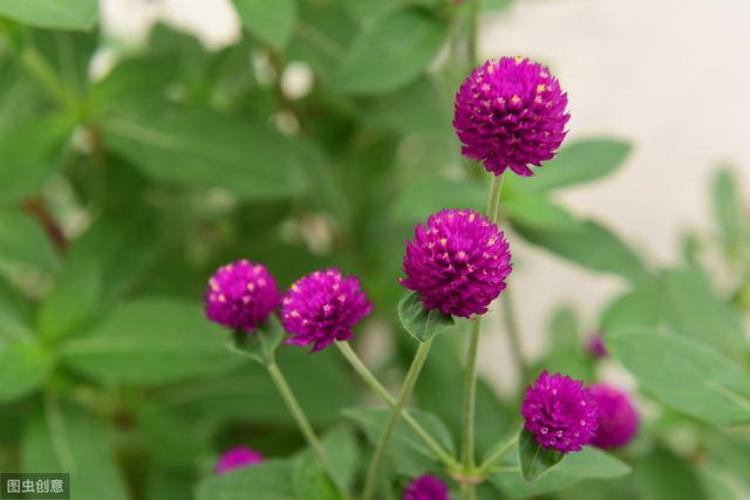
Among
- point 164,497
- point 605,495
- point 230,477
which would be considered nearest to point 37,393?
point 164,497

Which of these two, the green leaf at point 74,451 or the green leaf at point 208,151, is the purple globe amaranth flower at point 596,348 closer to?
the green leaf at point 208,151

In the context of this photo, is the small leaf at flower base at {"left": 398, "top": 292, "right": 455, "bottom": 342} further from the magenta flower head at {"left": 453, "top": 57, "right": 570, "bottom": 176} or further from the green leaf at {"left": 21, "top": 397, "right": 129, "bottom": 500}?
the green leaf at {"left": 21, "top": 397, "right": 129, "bottom": 500}

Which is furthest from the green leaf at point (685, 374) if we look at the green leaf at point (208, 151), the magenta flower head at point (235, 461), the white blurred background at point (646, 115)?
the white blurred background at point (646, 115)

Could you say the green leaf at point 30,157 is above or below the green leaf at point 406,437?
above

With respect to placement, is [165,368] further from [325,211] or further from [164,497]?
[325,211]

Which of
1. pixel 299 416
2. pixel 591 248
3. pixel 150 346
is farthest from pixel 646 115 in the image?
pixel 299 416

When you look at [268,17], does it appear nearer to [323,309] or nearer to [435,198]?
[435,198]

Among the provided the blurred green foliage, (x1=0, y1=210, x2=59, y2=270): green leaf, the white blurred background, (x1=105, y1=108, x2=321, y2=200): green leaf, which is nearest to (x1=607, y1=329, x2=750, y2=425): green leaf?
the blurred green foliage
